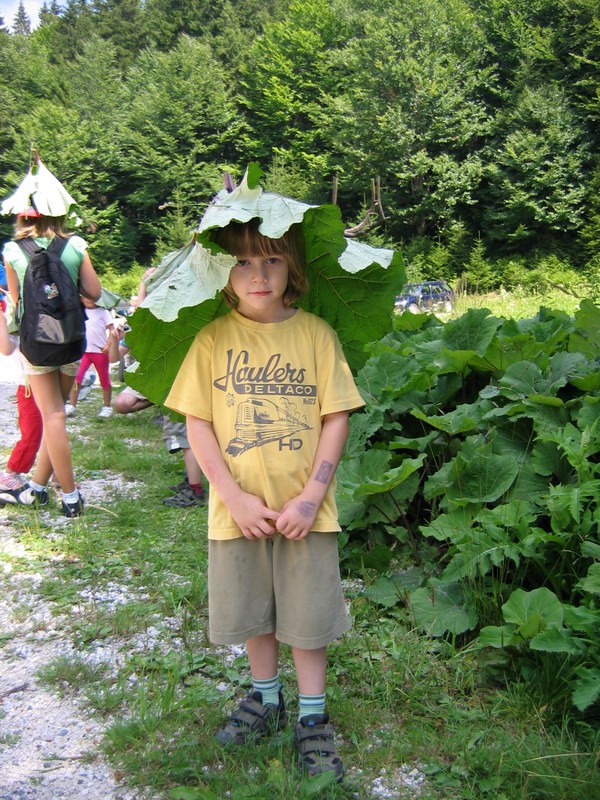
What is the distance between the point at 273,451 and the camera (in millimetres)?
2180

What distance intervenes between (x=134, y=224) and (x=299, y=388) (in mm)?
46437

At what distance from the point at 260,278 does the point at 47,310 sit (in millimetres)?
2512

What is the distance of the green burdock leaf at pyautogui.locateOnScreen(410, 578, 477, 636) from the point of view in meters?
2.84

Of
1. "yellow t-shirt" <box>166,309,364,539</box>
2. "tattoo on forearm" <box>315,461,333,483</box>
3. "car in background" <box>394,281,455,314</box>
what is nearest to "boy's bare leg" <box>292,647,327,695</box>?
"yellow t-shirt" <box>166,309,364,539</box>

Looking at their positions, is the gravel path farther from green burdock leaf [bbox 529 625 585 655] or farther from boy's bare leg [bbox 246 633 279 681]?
green burdock leaf [bbox 529 625 585 655]

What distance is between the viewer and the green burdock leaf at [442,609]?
112 inches

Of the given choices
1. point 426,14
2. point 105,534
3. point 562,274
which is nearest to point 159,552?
point 105,534

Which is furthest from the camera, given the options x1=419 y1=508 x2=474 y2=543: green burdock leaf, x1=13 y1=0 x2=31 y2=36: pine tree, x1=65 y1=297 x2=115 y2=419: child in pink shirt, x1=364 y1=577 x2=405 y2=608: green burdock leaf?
x1=13 y1=0 x2=31 y2=36: pine tree

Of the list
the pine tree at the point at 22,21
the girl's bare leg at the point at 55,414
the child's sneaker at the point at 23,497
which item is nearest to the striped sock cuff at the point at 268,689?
the girl's bare leg at the point at 55,414

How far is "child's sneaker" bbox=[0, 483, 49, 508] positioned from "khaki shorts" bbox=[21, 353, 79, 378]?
0.83 m

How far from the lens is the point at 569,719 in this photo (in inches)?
91.5

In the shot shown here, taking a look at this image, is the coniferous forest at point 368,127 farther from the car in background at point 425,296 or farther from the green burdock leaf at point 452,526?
the green burdock leaf at point 452,526

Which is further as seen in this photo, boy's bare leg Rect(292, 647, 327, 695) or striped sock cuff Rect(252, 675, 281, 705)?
striped sock cuff Rect(252, 675, 281, 705)

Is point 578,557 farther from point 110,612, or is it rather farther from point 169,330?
point 110,612
